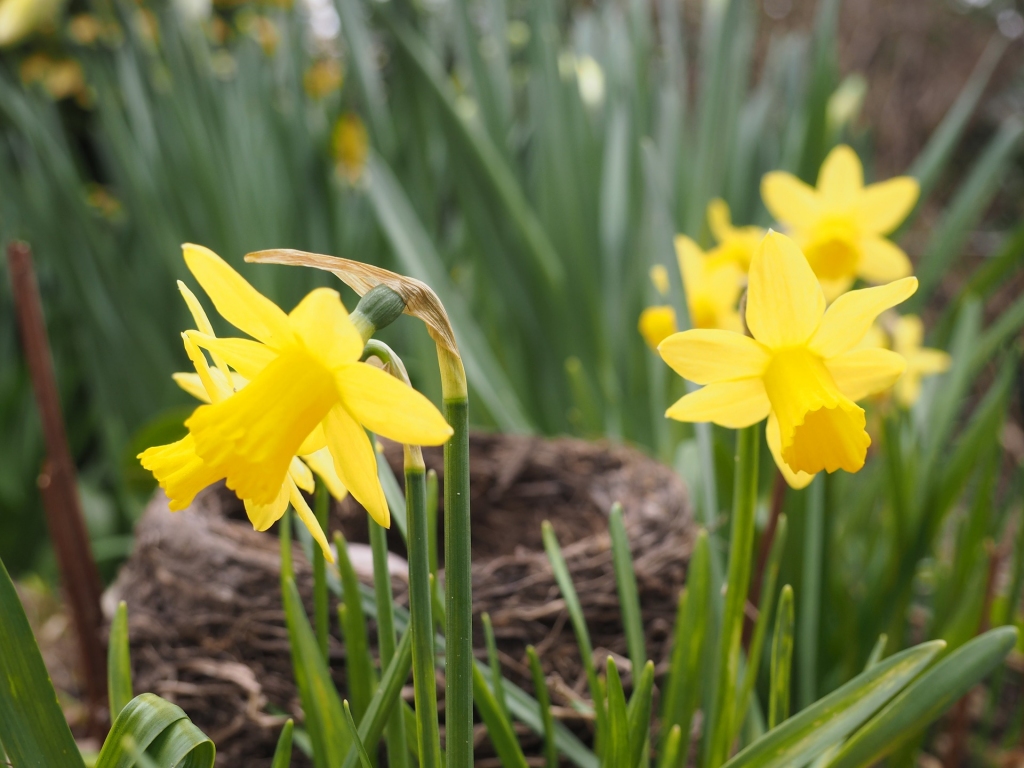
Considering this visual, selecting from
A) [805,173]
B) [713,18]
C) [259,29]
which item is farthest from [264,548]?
[259,29]

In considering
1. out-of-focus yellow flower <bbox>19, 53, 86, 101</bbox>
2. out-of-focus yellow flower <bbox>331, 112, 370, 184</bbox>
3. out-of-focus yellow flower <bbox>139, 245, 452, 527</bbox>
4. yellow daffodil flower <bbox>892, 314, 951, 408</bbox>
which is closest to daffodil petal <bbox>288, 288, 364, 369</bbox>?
out-of-focus yellow flower <bbox>139, 245, 452, 527</bbox>

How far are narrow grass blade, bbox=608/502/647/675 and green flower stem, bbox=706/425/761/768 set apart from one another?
60mm

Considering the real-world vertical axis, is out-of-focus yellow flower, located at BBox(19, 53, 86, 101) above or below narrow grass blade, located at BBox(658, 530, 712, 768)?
above

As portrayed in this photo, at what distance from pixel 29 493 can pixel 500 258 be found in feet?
2.96

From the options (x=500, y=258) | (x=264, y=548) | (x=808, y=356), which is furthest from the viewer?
(x=500, y=258)

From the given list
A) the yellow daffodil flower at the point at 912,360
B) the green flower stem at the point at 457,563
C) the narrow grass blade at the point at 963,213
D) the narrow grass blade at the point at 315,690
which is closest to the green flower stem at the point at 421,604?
the green flower stem at the point at 457,563

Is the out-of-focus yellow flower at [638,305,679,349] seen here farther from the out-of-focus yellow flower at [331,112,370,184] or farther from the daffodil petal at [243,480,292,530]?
the out-of-focus yellow flower at [331,112,370,184]

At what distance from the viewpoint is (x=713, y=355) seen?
1.10 feet

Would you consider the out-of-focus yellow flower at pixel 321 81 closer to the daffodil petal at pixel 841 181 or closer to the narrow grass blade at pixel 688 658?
the daffodil petal at pixel 841 181

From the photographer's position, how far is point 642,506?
67cm

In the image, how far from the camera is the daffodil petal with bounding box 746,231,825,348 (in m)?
0.32

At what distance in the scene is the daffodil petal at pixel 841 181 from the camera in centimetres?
71

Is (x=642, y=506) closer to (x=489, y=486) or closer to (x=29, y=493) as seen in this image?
(x=489, y=486)

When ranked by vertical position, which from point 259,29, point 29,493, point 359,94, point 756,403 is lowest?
point 29,493
